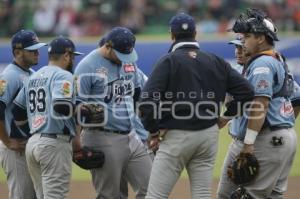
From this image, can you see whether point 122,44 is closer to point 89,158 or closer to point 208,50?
point 89,158

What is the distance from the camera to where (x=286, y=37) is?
1780 cm

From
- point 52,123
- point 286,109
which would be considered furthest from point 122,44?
point 286,109

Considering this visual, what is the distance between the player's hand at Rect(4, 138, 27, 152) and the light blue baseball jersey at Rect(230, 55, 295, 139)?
2024mm

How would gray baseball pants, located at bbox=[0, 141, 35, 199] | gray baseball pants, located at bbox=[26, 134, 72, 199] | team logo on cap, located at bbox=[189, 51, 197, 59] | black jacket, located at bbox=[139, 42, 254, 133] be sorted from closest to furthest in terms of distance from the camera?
black jacket, located at bbox=[139, 42, 254, 133], team logo on cap, located at bbox=[189, 51, 197, 59], gray baseball pants, located at bbox=[26, 134, 72, 199], gray baseball pants, located at bbox=[0, 141, 35, 199]

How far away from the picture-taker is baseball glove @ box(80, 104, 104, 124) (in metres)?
7.01

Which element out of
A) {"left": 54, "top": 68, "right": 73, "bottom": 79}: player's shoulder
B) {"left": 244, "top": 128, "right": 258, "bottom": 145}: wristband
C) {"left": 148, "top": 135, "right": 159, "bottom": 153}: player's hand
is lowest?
{"left": 148, "top": 135, "right": 159, "bottom": 153}: player's hand

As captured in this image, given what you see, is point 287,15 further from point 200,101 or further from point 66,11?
point 200,101

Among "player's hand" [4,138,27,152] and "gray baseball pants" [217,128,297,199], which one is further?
"player's hand" [4,138,27,152]

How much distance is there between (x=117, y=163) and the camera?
727 cm

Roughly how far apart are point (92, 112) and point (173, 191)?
2827mm

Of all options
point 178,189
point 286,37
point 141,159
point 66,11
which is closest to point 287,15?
point 286,37

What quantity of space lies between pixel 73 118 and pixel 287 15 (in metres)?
14.5

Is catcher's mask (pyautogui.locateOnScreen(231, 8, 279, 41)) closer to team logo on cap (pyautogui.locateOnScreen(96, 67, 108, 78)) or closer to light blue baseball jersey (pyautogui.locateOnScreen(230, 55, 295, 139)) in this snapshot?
light blue baseball jersey (pyautogui.locateOnScreen(230, 55, 295, 139))

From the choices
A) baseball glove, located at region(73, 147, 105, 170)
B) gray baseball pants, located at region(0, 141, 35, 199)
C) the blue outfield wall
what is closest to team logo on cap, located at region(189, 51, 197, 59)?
baseball glove, located at region(73, 147, 105, 170)
